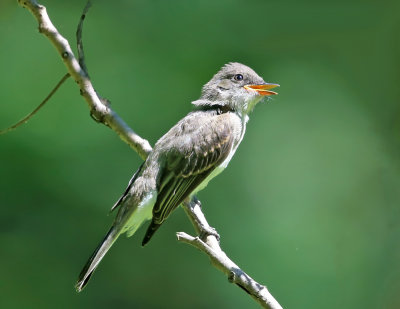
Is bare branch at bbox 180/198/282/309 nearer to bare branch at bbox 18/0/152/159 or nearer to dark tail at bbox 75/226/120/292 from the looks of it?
dark tail at bbox 75/226/120/292

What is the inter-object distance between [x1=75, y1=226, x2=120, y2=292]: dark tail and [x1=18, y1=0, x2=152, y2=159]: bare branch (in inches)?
21.7

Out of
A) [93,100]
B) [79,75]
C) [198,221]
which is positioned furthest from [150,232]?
[79,75]

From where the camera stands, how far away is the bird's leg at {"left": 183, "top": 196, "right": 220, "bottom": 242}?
12.3 feet

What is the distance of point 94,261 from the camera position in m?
3.67

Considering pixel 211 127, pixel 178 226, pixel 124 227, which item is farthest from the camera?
pixel 178 226

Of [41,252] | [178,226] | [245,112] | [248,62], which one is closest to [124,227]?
[245,112]

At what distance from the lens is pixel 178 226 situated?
5.45 m

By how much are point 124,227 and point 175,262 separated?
179 centimetres

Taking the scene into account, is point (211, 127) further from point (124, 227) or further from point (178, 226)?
point (178, 226)

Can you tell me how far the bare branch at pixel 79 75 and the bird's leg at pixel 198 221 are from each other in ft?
1.45

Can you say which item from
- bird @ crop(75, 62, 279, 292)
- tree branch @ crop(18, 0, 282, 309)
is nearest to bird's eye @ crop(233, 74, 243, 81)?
bird @ crop(75, 62, 279, 292)

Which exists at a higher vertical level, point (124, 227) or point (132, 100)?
point (132, 100)

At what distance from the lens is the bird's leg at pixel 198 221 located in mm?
3751

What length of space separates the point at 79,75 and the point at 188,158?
803mm
